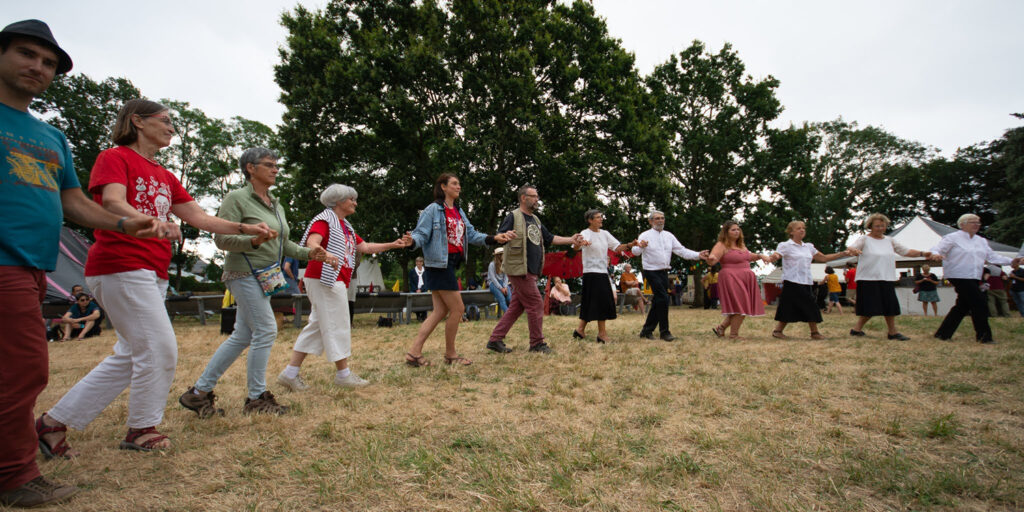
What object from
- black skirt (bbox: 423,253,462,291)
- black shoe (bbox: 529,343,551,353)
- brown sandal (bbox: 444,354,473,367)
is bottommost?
brown sandal (bbox: 444,354,473,367)

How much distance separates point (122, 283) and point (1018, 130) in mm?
44708

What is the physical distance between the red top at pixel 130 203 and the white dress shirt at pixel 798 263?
7.94 m

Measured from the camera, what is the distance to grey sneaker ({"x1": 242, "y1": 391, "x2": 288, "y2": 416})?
3371 millimetres

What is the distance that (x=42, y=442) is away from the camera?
256 cm

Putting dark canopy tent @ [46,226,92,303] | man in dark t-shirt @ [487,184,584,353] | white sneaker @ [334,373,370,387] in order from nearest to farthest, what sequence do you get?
white sneaker @ [334,373,370,387] → man in dark t-shirt @ [487,184,584,353] → dark canopy tent @ [46,226,92,303]

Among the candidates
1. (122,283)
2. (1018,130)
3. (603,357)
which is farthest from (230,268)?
(1018,130)

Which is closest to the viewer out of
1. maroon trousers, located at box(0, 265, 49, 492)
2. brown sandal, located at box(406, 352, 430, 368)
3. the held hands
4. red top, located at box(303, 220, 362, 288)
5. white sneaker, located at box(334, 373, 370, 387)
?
maroon trousers, located at box(0, 265, 49, 492)

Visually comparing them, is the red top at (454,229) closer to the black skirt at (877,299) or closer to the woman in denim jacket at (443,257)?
the woman in denim jacket at (443,257)

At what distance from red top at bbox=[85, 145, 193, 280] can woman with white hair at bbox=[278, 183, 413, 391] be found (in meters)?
1.20

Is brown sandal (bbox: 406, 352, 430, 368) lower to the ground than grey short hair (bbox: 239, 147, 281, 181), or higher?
lower

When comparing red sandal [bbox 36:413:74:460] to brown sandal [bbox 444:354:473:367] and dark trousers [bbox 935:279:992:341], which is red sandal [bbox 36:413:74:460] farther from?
dark trousers [bbox 935:279:992:341]

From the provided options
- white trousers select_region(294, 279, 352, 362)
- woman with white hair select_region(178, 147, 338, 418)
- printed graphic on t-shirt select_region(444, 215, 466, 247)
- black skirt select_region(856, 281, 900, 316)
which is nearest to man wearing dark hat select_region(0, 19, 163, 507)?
woman with white hair select_region(178, 147, 338, 418)

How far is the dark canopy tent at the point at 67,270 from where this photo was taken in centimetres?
1313

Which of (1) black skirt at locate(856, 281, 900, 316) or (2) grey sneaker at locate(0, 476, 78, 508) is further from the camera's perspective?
(1) black skirt at locate(856, 281, 900, 316)
